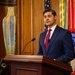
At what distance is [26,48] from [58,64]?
2.52 meters

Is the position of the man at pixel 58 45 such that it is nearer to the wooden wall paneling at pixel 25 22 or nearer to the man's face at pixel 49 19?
the man's face at pixel 49 19

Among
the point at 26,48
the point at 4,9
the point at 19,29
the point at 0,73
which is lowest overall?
the point at 0,73

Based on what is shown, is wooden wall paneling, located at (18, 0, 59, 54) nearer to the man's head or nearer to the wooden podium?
the man's head

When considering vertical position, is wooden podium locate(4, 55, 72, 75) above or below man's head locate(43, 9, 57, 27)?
below

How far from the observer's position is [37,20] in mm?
4555

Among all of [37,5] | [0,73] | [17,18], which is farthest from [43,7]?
[0,73]

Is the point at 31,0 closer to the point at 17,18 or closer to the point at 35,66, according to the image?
the point at 17,18

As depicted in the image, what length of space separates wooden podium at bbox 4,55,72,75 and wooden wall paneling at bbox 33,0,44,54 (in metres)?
2.33

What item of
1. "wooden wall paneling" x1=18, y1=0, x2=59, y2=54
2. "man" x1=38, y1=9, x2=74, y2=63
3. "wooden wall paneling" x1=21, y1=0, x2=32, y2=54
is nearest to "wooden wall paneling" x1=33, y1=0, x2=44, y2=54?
"wooden wall paneling" x1=18, y1=0, x2=59, y2=54

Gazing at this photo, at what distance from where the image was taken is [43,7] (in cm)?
450

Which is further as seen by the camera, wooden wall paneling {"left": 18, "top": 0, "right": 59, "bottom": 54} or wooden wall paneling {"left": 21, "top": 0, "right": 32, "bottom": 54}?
wooden wall paneling {"left": 21, "top": 0, "right": 32, "bottom": 54}

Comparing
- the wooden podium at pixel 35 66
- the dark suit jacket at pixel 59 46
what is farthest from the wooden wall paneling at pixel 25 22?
the wooden podium at pixel 35 66

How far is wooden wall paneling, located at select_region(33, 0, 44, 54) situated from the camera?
4516 millimetres

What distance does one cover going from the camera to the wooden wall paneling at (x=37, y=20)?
4.52m
